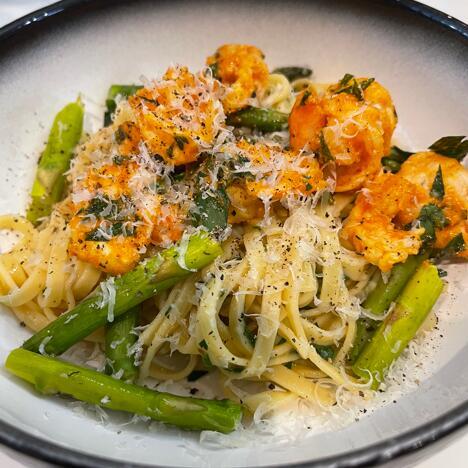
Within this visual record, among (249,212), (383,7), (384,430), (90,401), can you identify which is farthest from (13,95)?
(384,430)

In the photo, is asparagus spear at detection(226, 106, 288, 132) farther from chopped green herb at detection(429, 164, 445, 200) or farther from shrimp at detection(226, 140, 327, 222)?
chopped green herb at detection(429, 164, 445, 200)

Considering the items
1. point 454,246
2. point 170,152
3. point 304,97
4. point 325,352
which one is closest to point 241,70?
point 304,97

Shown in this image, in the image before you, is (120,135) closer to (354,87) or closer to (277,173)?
(277,173)

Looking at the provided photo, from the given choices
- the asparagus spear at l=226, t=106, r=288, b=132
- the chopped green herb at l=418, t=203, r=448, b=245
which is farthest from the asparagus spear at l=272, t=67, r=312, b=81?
the chopped green herb at l=418, t=203, r=448, b=245

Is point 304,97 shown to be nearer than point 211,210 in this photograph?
No

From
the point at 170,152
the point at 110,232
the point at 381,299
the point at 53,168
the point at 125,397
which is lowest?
the point at 125,397

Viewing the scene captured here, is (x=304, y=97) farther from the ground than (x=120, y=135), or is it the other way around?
(x=304, y=97)

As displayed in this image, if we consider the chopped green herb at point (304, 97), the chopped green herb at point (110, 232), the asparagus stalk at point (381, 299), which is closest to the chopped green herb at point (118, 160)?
the chopped green herb at point (110, 232)

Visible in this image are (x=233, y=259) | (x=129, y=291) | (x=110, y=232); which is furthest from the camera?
(x=233, y=259)
